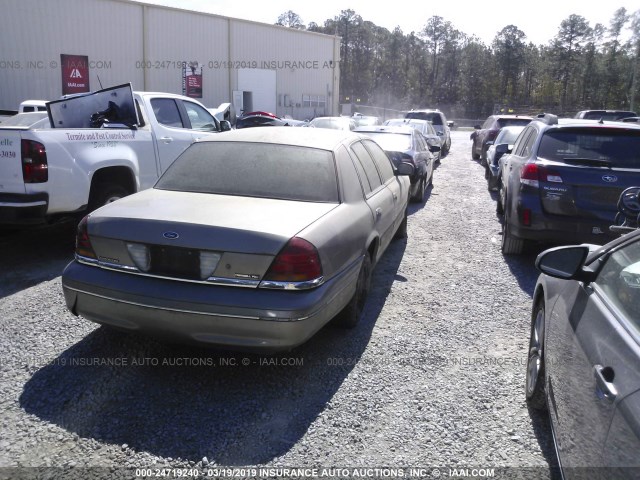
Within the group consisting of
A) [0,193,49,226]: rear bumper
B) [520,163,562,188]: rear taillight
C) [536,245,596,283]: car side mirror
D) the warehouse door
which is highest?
the warehouse door

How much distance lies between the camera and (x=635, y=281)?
2285mm

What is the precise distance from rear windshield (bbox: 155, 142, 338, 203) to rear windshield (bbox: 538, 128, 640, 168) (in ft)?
10.3

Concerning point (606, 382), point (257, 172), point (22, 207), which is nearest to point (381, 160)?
point (257, 172)

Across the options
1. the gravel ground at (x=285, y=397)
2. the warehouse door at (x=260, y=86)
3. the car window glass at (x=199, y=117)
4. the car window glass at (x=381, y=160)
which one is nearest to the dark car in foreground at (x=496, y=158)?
the car window glass at (x=381, y=160)

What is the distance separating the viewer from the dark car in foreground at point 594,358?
70.9 inches

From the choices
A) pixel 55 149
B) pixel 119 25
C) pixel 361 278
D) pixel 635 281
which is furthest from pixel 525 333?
Result: pixel 119 25

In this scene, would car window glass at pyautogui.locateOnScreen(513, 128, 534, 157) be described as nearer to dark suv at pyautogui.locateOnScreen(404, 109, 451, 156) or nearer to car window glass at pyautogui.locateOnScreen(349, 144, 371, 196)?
car window glass at pyautogui.locateOnScreen(349, 144, 371, 196)

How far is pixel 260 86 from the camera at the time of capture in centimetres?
3316

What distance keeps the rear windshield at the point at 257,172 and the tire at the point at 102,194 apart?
2.43 metres

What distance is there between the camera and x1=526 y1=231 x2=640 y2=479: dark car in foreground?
1802 mm

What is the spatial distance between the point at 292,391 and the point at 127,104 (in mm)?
5211

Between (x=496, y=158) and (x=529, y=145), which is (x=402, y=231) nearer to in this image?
(x=529, y=145)

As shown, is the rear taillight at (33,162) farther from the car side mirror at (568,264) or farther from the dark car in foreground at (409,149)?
the dark car in foreground at (409,149)

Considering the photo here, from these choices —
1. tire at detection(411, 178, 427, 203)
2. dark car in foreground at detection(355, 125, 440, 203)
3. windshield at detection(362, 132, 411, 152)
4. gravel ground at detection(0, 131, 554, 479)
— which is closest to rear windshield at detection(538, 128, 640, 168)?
gravel ground at detection(0, 131, 554, 479)
